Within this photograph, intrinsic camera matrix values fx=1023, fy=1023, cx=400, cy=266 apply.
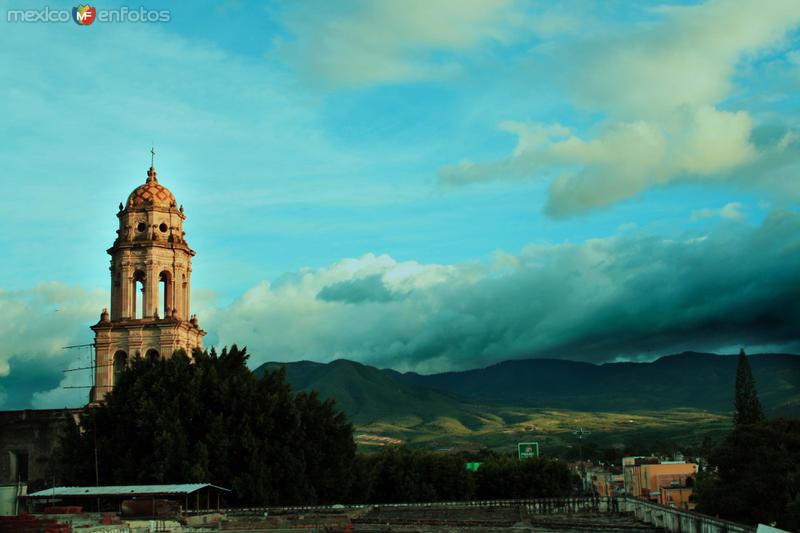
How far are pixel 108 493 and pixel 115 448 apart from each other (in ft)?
53.2

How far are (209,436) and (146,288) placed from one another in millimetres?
13610

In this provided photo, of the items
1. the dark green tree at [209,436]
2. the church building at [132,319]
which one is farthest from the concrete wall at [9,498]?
the church building at [132,319]

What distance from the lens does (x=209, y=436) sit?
59.7 m

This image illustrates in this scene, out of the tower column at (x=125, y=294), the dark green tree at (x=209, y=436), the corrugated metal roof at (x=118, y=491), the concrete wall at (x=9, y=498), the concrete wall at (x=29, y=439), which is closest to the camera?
the corrugated metal roof at (x=118, y=491)

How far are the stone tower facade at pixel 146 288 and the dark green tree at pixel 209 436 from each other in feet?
11.7

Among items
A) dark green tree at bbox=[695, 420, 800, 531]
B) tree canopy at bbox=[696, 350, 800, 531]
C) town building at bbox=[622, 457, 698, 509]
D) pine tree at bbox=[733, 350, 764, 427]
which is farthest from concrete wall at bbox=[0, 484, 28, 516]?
pine tree at bbox=[733, 350, 764, 427]

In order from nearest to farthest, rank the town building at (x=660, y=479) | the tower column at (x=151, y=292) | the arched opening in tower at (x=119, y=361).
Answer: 1. the arched opening in tower at (x=119, y=361)
2. the tower column at (x=151, y=292)
3. the town building at (x=660, y=479)

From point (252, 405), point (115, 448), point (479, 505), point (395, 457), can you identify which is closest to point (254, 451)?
point (252, 405)

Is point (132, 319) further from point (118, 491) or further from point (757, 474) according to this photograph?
point (757, 474)

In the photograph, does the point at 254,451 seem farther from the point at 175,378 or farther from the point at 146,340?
the point at 146,340

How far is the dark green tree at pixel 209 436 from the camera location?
58.1 m

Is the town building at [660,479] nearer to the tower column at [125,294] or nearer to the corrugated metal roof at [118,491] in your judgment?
the tower column at [125,294]

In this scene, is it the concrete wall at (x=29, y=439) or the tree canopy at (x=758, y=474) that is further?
the tree canopy at (x=758, y=474)

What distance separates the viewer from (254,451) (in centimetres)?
5975
